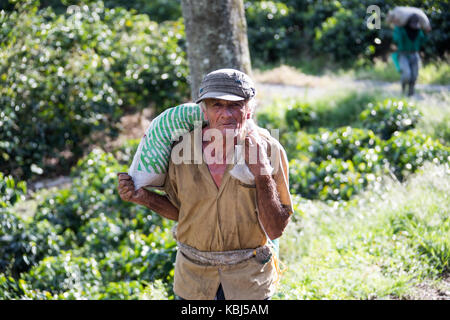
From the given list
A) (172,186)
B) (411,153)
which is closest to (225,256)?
(172,186)

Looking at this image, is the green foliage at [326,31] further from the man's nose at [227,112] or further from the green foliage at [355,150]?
the man's nose at [227,112]

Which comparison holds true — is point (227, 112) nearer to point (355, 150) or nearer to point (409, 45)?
point (355, 150)

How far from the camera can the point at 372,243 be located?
4832mm

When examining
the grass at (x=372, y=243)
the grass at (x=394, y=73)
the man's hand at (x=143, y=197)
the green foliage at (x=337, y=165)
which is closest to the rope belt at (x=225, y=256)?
the man's hand at (x=143, y=197)

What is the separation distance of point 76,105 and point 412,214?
5816mm

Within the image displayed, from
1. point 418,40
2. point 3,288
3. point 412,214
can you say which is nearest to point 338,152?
point 412,214

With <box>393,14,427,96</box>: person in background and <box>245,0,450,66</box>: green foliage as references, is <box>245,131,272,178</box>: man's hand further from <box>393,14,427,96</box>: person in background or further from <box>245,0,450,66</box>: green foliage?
<box>245,0,450,66</box>: green foliage

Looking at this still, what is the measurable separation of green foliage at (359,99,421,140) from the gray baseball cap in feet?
17.8

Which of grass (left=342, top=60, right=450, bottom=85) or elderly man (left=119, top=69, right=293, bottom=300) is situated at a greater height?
grass (left=342, top=60, right=450, bottom=85)

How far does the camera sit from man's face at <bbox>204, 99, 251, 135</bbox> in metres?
2.73

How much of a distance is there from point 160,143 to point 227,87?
501 millimetres

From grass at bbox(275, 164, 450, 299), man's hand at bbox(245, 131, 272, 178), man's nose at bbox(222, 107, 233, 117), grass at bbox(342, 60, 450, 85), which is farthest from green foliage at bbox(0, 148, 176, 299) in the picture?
grass at bbox(342, 60, 450, 85)

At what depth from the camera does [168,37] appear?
10.6 m
